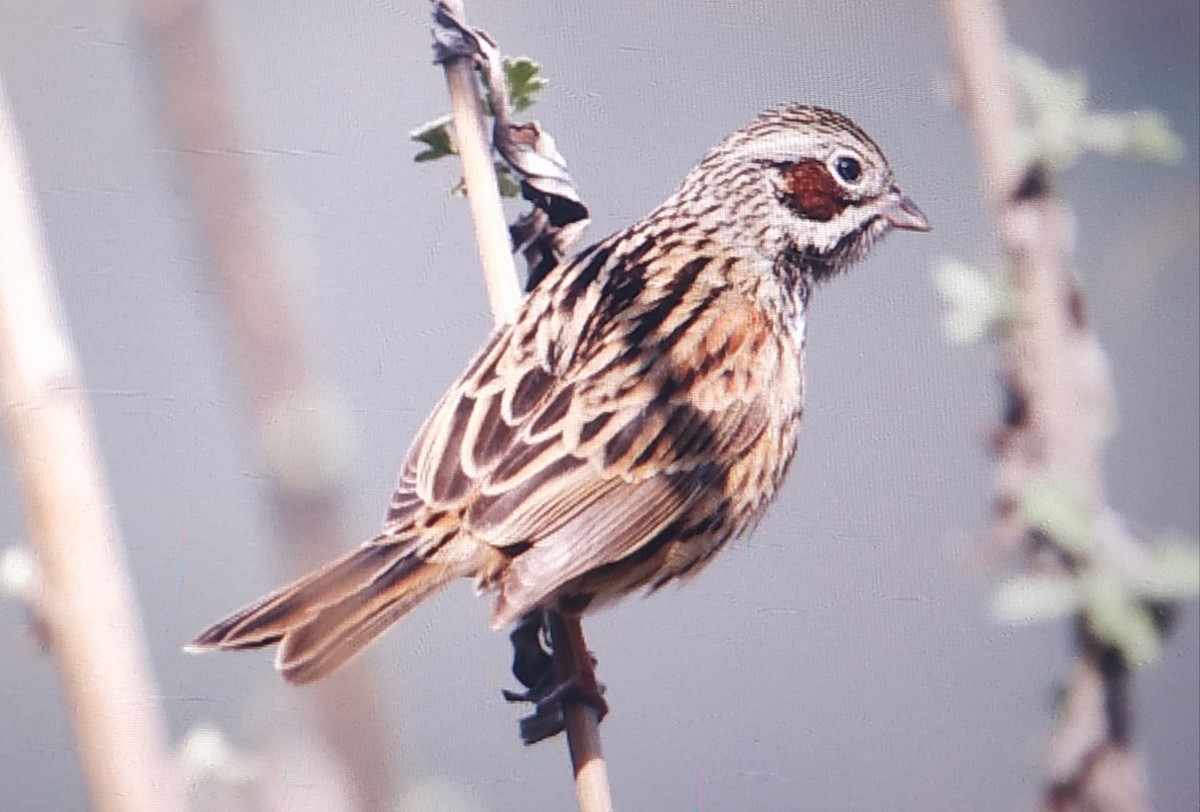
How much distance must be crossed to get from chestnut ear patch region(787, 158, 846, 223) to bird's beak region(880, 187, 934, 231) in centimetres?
8

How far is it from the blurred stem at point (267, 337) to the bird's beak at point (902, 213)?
3.35ft

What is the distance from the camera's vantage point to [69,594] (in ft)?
6.56

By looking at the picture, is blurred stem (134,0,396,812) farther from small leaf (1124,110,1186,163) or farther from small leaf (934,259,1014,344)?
small leaf (1124,110,1186,163)

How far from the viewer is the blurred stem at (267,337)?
2062 mm

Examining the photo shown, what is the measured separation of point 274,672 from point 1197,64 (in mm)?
1915

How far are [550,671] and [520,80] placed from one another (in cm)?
87

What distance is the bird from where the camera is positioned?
7.26 ft

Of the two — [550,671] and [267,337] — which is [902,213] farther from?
[267,337]

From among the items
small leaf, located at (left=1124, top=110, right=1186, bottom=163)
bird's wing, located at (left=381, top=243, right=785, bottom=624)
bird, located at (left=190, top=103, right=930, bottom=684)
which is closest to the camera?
bird, located at (left=190, top=103, right=930, bottom=684)

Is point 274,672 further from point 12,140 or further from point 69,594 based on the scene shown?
point 12,140

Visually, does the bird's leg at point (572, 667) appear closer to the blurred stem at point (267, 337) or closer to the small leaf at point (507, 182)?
the blurred stem at point (267, 337)

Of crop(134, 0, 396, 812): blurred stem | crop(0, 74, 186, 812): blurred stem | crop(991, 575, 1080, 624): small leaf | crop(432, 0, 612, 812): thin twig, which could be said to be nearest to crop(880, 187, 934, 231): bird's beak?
crop(991, 575, 1080, 624): small leaf

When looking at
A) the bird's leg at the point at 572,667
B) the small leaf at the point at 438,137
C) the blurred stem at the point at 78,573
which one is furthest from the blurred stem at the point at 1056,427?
the blurred stem at the point at 78,573

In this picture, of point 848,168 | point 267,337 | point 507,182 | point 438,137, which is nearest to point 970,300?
point 848,168
